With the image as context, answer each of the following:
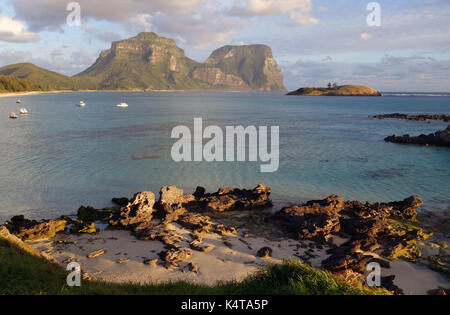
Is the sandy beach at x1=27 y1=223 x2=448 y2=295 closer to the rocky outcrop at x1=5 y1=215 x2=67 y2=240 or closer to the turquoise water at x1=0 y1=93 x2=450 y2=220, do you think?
the rocky outcrop at x1=5 y1=215 x2=67 y2=240

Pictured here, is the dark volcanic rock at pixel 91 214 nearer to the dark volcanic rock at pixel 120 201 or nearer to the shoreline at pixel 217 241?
the shoreline at pixel 217 241

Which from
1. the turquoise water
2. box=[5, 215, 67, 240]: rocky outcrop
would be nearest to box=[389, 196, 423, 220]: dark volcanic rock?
the turquoise water

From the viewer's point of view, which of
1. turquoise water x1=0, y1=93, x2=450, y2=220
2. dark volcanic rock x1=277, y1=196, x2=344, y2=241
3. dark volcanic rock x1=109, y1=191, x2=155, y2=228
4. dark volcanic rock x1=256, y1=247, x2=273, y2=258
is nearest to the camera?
dark volcanic rock x1=256, y1=247, x2=273, y2=258

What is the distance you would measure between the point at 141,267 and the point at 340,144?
1959 inches

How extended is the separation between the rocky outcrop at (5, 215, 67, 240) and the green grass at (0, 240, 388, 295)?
7.91 metres

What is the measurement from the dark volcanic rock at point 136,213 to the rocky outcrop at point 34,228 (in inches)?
133

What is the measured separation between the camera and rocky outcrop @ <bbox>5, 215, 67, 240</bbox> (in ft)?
61.5

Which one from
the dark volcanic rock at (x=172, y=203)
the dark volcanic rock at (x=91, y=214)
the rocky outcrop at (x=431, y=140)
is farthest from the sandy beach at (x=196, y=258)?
the rocky outcrop at (x=431, y=140)

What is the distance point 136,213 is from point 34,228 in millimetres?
6327

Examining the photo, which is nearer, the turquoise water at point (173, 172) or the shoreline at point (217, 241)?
the shoreline at point (217, 241)

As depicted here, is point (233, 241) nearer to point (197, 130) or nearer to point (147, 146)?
point (147, 146)

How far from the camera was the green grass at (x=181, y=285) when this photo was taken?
976 cm

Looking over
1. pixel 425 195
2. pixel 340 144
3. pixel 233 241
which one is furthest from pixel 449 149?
pixel 233 241
